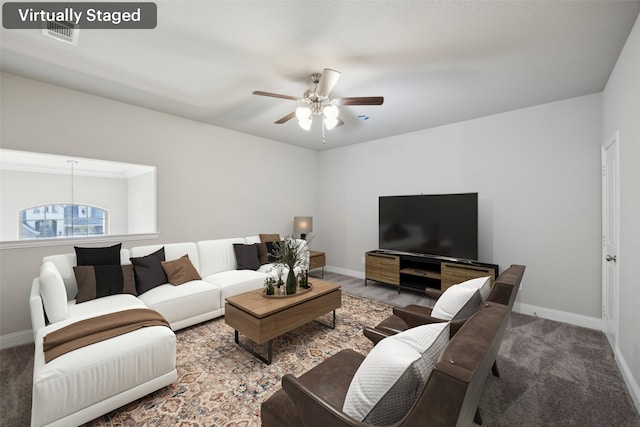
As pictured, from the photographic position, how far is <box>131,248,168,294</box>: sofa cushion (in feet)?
Result: 9.84

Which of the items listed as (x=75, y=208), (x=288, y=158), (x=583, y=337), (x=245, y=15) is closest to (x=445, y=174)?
(x=583, y=337)

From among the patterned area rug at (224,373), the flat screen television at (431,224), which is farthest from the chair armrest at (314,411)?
the flat screen television at (431,224)

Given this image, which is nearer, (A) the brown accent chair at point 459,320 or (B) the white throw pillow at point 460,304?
(A) the brown accent chair at point 459,320

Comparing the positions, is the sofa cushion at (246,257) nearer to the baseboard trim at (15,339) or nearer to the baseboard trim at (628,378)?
the baseboard trim at (15,339)

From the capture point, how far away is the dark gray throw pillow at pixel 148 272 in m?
3.00

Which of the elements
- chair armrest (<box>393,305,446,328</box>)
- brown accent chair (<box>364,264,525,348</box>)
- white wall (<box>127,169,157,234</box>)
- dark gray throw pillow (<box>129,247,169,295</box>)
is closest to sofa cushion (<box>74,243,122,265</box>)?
dark gray throw pillow (<box>129,247,169,295</box>)

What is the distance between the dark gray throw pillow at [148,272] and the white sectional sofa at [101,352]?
73 mm

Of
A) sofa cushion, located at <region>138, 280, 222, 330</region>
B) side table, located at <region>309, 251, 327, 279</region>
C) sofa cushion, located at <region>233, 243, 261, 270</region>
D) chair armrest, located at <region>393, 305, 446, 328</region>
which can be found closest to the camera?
chair armrest, located at <region>393, 305, 446, 328</region>

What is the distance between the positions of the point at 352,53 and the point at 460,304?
2.29 meters

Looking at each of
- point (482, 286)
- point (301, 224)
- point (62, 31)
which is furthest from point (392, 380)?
point (301, 224)

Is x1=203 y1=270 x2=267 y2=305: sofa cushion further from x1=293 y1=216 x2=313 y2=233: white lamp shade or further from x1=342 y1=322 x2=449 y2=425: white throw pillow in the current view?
x1=342 y1=322 x2=449 y2=425: white throw pillow

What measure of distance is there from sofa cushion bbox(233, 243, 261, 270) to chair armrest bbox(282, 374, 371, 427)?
9.86ft

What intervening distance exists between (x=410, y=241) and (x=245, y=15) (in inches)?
149

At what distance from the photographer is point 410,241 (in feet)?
14.3
